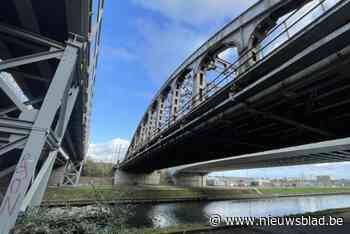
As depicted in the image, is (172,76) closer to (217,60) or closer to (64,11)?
(217,60)

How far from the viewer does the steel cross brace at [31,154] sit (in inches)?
123

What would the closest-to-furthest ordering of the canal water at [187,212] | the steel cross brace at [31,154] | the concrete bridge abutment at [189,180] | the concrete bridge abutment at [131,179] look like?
1. the steel cross brace at [31,154]
2. the canal water at [187,212]
3. the concrete bridge abutment at [131,179]
4. the concrete bridge abutment at [189,180]

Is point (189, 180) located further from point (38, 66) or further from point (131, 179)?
point (38, 66)

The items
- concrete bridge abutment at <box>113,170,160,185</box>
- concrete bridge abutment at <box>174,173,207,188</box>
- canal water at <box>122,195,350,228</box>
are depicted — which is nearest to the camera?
canal water at <box>122,195,350,228</box>

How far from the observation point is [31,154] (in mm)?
3377

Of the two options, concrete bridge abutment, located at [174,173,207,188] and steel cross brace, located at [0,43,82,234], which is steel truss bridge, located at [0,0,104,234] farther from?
concrete bridge abutment, located at [174,173,207,188]

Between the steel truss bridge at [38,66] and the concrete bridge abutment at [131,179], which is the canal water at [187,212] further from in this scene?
the concrete bridge abutment at [131,179]

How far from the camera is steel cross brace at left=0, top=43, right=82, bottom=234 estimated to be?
3.13m

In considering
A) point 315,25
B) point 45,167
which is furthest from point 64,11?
point 315,25

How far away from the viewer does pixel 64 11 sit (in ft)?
13.5

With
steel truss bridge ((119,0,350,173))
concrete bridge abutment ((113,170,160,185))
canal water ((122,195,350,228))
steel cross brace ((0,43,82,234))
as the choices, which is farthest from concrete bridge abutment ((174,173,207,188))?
steel cross brace ((0,43,82,234))

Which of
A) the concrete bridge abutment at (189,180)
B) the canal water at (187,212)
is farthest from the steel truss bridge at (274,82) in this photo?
the concrete bridge abutment at (189,180)

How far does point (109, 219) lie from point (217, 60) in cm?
935

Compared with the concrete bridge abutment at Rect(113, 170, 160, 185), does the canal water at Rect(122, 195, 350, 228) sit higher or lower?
lower
